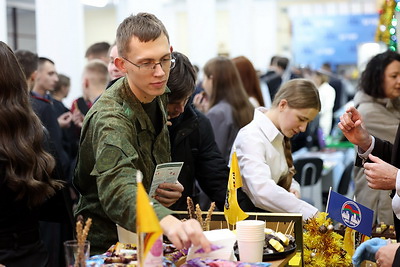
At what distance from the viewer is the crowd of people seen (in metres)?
2.01

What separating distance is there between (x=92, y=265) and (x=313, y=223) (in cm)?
102

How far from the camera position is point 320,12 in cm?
2223

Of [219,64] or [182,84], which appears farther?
[219,64]

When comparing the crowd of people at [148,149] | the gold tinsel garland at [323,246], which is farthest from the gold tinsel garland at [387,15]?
the gold tinsel garland at [323,246]

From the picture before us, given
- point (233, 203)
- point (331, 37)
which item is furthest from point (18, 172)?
point (331, 37)

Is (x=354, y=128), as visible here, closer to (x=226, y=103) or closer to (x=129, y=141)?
(x=129, y=141)

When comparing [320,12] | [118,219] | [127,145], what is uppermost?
[320,12]

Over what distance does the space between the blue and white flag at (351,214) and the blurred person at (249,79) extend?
241 cm

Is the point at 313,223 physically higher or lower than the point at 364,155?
lower

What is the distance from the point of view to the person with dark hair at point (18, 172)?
221 centimetres

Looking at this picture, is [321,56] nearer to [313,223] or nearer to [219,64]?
[219,64]

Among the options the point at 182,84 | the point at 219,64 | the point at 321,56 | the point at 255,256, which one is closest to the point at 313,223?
the point at 255,256

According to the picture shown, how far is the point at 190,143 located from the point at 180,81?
0.43 metres

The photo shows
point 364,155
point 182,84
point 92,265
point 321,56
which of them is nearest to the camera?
point 92,265
